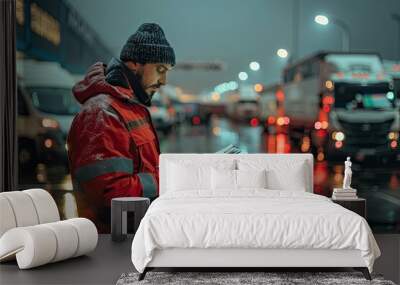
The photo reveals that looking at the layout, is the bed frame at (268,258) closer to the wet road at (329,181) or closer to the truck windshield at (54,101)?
the wet road at (329,181)

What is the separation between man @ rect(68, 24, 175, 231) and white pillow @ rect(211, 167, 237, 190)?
1224 mm

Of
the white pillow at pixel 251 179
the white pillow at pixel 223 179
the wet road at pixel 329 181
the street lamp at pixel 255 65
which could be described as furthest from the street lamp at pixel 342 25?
the white pillow at pixel 223 179

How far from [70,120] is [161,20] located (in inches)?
60.3

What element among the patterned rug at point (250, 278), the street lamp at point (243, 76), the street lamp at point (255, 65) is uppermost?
the street lamp at point (255, 65)

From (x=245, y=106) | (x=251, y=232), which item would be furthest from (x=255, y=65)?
(x=251, y=232)

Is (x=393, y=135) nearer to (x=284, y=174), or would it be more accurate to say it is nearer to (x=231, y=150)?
(x=284, y=174)

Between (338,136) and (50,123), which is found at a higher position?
(50,123)

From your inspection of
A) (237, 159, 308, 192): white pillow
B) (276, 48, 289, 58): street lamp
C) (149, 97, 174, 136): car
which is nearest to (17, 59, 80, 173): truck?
(149, 97, 174, 136): car

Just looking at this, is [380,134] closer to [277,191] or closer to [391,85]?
[391,85]

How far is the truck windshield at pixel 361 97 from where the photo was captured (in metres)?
7.91

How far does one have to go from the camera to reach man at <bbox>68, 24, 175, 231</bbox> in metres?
7.73

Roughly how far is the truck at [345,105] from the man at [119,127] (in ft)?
5.14

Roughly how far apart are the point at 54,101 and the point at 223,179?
234 cm

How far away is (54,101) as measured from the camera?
786 cm
